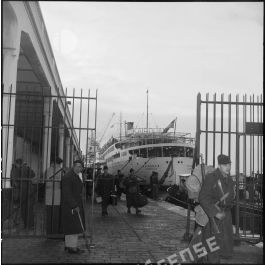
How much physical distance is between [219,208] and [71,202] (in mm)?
2540

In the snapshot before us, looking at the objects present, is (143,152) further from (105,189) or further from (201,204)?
(201,204)

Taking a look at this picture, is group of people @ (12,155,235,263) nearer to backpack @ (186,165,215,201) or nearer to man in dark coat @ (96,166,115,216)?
backpack @ (186,165,215,201)

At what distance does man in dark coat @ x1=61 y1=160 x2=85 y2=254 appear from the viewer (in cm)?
675

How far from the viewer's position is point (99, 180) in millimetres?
13102

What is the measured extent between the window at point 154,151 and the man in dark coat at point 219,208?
29.8 meters

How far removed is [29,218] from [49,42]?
575 cm

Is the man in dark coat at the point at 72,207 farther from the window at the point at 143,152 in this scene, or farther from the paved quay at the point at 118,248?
the window at the point at 143,152

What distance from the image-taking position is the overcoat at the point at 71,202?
6793 millimetres

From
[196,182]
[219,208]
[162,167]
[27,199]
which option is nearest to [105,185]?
[27,199]

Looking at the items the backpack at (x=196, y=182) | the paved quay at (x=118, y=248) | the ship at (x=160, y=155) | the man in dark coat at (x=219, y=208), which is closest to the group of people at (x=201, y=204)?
the man in dark coat at (x=219, y=208)

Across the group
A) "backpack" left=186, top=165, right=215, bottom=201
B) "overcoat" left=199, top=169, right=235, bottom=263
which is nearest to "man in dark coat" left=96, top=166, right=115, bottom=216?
"backpack" left=186, top=165, right=215, bottom=201

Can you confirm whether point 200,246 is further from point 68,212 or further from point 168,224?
point 168,224

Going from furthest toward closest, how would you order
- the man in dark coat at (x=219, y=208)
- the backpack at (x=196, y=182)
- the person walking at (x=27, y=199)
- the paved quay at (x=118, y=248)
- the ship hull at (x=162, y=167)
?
the ship hull at (x=162, y=167) < the person walking at (x=27, y=199) < the backpack at (x=196, y=182) < the paved quay at (x=118, y=248) < the man in dark coat at (x=219, y=208)

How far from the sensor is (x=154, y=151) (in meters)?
36.0
